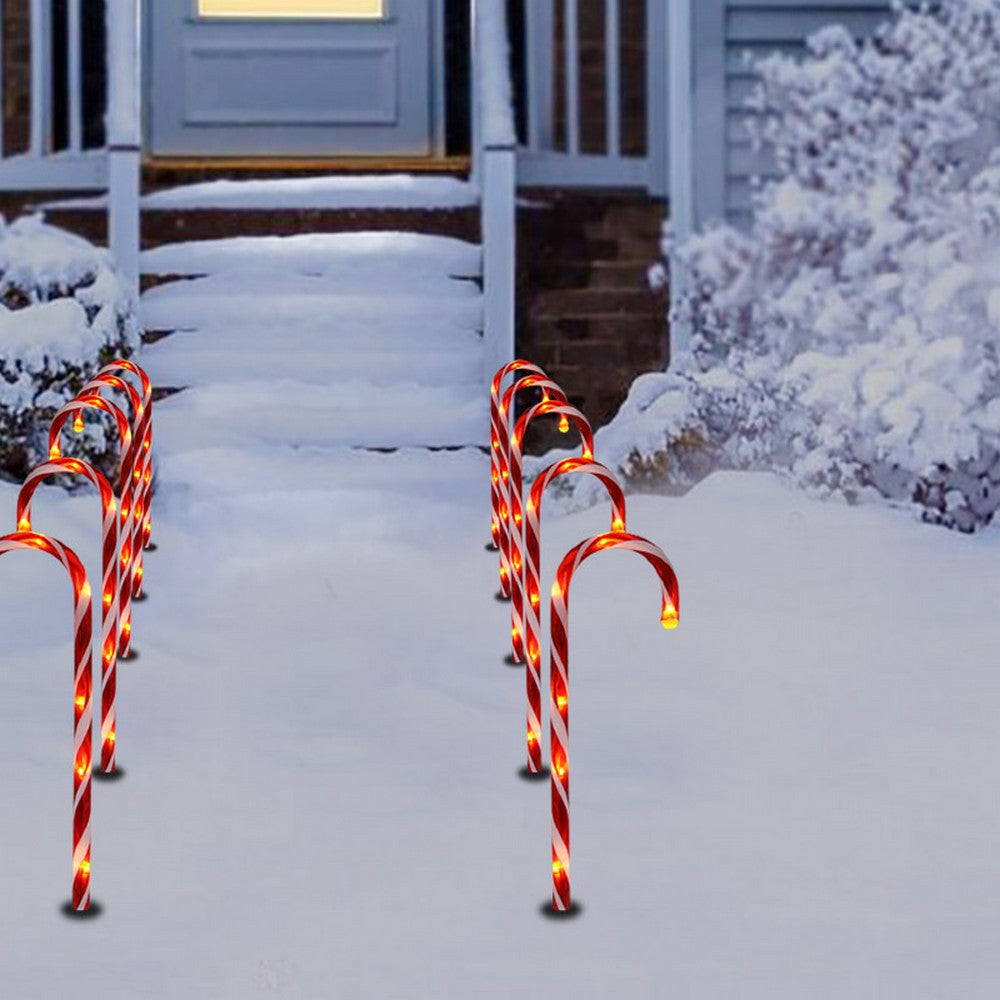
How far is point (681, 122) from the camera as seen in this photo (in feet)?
30.6

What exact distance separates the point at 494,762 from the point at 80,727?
1.27m

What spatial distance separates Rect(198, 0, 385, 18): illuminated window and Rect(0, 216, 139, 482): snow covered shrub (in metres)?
3.00

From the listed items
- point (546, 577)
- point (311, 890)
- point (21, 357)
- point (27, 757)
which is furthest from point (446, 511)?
point (311, 890)

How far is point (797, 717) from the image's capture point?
508 cm

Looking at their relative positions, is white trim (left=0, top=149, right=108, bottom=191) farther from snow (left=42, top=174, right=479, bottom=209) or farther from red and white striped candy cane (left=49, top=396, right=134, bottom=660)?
red and white striped candy cane (left=49, top=396, right=134, bottom=660)

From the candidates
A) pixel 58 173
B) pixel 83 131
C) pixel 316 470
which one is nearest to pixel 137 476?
pixel 316 470

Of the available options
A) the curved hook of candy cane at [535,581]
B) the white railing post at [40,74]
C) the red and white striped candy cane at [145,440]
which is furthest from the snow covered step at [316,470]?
the curved hook of candy cane at [535,581]

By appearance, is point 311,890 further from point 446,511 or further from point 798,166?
point 798,166

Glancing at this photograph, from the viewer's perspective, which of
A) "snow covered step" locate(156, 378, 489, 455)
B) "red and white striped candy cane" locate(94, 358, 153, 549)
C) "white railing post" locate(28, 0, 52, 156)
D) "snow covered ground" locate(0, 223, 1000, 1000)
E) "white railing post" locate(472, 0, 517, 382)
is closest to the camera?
"snow covered ground" locate(0, 223, 1000, 1000)

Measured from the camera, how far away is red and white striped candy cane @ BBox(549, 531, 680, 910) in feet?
12.1

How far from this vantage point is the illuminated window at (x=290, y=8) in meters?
10.6

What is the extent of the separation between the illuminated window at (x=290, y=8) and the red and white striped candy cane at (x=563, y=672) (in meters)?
7.33

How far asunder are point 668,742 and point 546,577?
2.05 m

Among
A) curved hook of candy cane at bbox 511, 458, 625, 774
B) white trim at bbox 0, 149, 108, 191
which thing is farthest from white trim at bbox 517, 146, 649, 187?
curved hook of candy cane at bbox 511, 458, 625, 774
